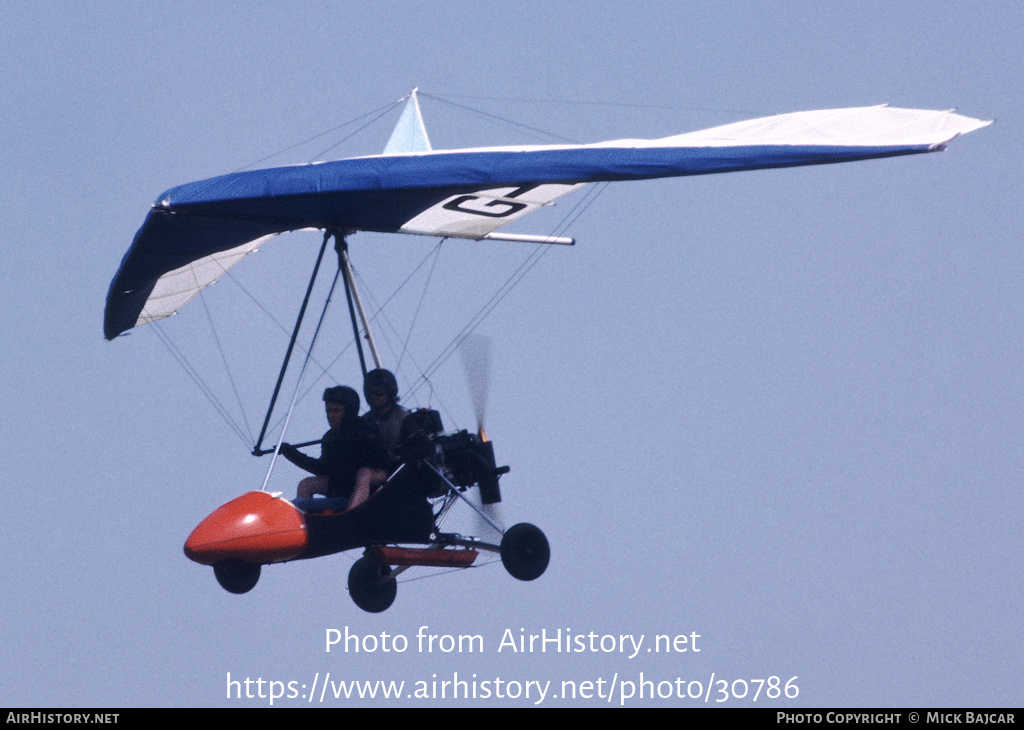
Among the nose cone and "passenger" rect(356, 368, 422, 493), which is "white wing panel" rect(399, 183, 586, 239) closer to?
"passenger" rect(356, 368, 422, 493)

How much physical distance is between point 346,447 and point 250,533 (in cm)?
99

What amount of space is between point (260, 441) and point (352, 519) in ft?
3.36

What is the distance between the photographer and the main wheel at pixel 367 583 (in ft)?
47.3

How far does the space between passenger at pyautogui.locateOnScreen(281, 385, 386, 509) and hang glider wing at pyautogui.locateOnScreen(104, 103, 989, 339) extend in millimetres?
1231

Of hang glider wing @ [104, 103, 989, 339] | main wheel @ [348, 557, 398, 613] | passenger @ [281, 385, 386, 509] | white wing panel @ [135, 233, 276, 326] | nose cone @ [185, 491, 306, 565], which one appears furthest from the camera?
white wing panel @ [135, 233, 276, 326]

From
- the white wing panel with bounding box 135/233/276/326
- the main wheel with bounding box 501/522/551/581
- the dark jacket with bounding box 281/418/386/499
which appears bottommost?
the main wheel with bounding box 501/522/551/581

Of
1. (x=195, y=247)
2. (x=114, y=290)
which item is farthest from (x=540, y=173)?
(x=114, y=290)

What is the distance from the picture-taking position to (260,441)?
45.9 feet

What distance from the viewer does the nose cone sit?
1291 cm

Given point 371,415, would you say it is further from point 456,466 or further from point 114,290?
point 114,290

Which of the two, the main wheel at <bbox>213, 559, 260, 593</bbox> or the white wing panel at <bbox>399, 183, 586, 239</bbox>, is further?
the white wing panel at <bbox>399, 183, 586, 239</bbox>

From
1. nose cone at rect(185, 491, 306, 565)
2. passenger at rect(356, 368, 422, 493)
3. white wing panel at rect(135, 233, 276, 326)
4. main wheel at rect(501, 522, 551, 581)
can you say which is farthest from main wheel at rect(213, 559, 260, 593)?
white wing panel at rect(135, 233, 276, 326)

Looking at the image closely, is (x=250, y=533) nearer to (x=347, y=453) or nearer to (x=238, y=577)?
(x=238, y=577)

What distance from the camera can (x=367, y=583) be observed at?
1441 cm
